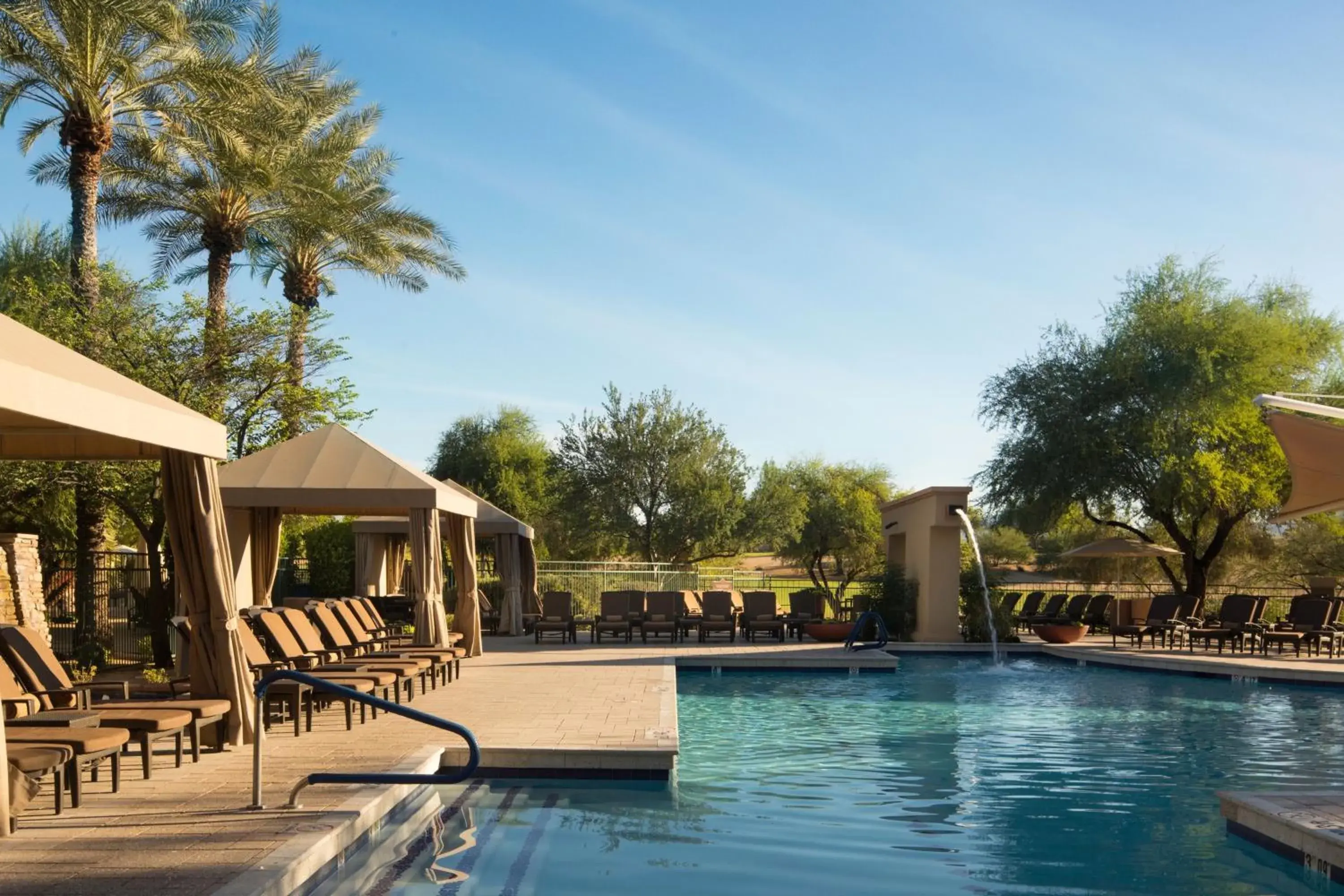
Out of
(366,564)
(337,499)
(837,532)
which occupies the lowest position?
(366,564)

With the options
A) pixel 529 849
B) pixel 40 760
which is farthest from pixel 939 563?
pixel 40 760

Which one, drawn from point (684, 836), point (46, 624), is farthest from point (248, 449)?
point (684, 836)

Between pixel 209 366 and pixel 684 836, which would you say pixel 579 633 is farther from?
pixel 684 836

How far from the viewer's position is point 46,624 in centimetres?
1518

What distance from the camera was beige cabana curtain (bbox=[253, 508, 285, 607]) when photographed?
671 inches

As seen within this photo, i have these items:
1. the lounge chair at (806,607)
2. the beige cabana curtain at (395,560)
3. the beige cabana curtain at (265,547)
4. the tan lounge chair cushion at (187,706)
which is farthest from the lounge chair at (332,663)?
the beige cabana curtain at (395,560)

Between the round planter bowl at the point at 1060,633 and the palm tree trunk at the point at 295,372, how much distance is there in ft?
45.8

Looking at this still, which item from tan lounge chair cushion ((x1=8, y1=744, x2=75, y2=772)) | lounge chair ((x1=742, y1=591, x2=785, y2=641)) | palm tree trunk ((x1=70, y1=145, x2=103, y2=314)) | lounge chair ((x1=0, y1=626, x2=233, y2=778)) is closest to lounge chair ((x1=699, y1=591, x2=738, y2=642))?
lounge chair ((x1=742, y1=591, x2=785, y2=641))

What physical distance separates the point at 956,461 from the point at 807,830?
23.5 meters

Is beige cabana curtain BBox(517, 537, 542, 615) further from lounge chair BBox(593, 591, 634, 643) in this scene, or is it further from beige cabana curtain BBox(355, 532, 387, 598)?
beige cabana curtain BBox(355, 532, 387, 598)

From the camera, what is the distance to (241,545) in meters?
16.8

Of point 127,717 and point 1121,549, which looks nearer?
point 127,717

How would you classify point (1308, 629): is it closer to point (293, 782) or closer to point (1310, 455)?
point (1310, 455)

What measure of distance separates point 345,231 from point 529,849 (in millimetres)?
19137
